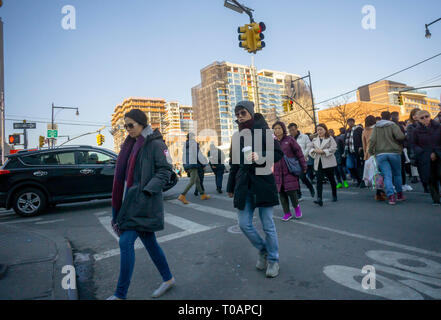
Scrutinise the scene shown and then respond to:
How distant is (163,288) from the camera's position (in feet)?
8.91

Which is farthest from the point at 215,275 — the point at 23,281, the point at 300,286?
the point at 23,281

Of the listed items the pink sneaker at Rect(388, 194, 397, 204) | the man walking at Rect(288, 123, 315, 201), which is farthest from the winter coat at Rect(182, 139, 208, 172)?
the pink sneaker at Rect(388, 194, 397, 204)

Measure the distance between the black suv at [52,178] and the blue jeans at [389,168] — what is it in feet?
21.1

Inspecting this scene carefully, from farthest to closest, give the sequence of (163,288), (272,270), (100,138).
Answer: (100,138), (272,270), (163,288)

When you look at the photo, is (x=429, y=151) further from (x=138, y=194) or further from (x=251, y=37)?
(x=251, y=37)

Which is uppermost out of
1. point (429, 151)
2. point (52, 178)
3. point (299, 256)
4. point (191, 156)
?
point (191, 156)

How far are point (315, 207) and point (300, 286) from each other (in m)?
4.05

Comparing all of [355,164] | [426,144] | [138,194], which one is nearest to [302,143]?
[355,164]

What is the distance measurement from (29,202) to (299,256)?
744 cm

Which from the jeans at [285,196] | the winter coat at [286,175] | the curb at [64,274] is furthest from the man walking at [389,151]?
the curb at [64,274]

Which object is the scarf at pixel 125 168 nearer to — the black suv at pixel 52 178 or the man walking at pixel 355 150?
the black suv at pixel 52 178

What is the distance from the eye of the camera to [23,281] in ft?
9.64

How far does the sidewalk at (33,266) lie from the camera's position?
104 inches
